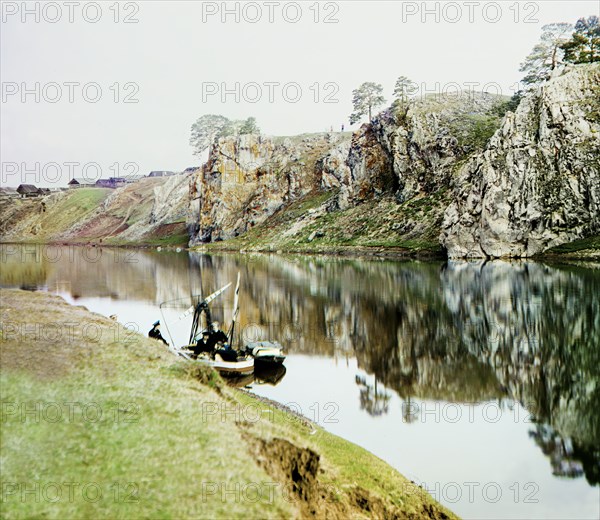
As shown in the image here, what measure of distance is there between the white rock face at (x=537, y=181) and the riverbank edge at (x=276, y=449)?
8672 centimetres

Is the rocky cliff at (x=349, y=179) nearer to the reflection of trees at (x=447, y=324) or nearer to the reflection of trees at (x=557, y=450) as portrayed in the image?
the reflection of trees at (x=447, y=324)

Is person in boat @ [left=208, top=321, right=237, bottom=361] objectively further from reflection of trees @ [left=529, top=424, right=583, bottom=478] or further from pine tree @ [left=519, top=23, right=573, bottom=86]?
pine tree @ [left=519, top=23, right=573, bottom=86]

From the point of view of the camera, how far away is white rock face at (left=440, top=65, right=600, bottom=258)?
95812mm

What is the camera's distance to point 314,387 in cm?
2938

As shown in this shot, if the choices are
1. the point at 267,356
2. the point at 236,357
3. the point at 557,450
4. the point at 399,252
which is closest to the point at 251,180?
the point at 399,252

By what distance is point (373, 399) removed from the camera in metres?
26.4

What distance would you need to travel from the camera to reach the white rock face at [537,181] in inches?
3772

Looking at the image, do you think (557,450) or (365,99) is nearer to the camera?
(557,450)

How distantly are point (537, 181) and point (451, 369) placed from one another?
260ft

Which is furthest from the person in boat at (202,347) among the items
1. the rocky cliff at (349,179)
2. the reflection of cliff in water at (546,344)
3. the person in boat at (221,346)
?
the rocky cliff at (349,179)

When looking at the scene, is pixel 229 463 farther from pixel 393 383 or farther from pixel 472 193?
pixel 472 193

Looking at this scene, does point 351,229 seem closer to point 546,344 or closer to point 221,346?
point 546,344

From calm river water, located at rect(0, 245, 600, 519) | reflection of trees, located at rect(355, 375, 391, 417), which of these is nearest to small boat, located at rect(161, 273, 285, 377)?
calm river water, located at rect(0, 245, 600, 519)

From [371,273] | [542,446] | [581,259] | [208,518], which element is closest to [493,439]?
[542,446]
